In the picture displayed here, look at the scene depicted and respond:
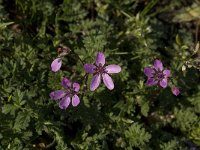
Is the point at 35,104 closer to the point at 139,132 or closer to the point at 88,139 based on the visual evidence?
the point at 88,139

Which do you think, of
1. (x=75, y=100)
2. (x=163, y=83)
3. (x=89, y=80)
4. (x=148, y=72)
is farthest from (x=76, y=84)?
(x=163, y=83)

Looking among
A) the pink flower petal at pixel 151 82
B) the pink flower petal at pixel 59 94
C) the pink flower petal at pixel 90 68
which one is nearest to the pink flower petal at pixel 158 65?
the pink flower petal at pixel 151 82

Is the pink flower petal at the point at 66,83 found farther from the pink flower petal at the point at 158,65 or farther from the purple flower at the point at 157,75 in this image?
the pink flower petal at the point at 158,65

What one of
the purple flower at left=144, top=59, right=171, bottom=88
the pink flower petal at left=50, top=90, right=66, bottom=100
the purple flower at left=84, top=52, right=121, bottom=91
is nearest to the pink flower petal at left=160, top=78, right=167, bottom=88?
Result: the purple flower at left=144, top=59, right=171, bottom=88

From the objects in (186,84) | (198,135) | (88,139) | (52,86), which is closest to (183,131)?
(198,135)

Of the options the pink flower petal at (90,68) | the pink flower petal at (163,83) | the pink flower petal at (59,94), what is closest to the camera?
the pink flower petal at (90,68)

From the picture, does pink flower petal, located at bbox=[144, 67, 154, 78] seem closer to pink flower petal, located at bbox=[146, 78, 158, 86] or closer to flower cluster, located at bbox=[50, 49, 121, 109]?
pink flower petal, located at bbox=[146, 78, 158, 86]

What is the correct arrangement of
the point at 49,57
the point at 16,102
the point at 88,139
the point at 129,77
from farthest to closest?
the point at 129,77 < the point at 49,57 < the point at 88,139 < the point at 16,102
